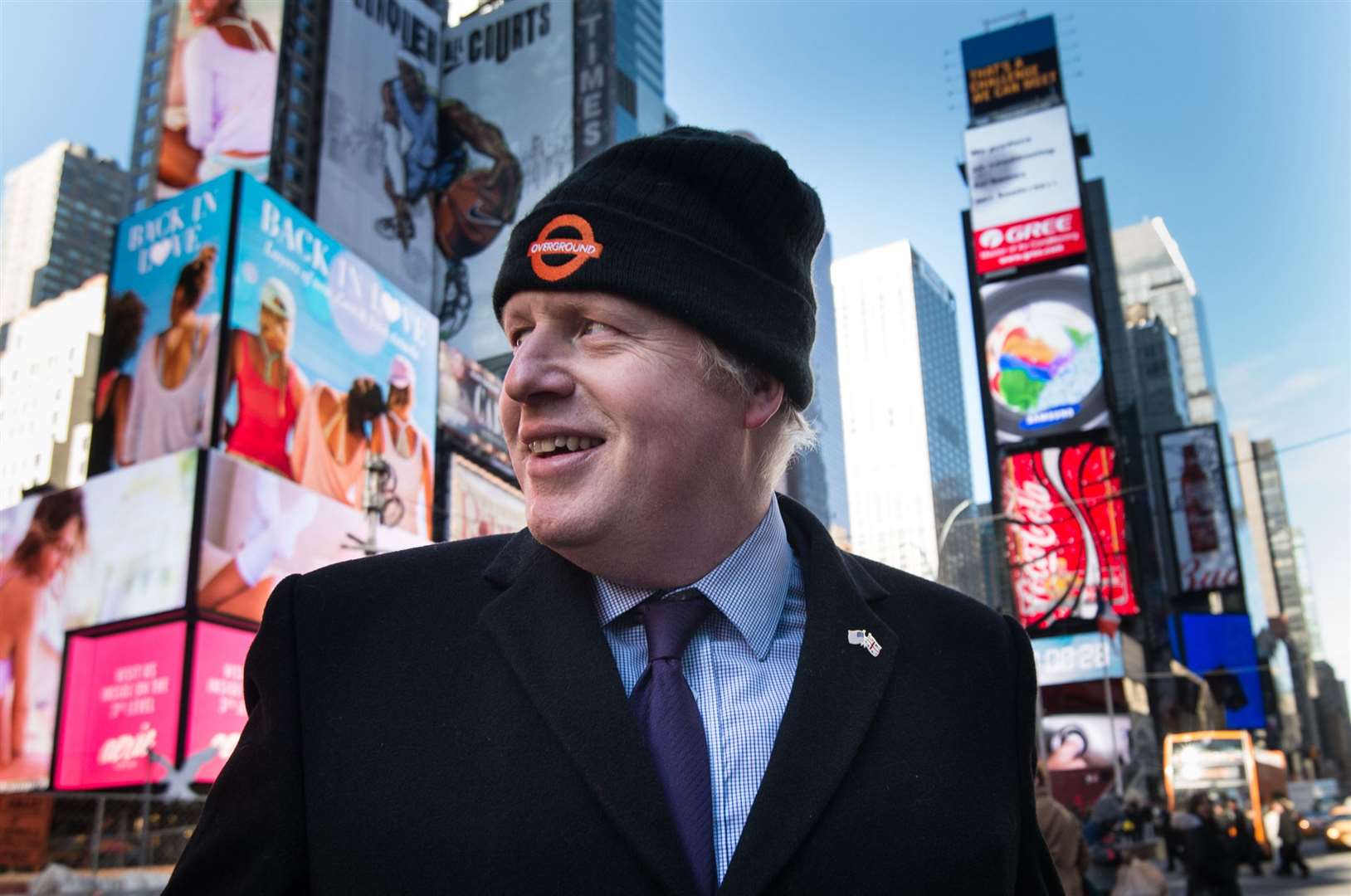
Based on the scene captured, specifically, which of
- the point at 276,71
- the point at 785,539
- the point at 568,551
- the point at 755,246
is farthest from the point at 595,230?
the point at 276,71

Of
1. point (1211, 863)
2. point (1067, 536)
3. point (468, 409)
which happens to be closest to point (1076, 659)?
point (1067, 536)

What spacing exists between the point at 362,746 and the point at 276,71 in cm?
4133

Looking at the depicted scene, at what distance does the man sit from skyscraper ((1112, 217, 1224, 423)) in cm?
12157

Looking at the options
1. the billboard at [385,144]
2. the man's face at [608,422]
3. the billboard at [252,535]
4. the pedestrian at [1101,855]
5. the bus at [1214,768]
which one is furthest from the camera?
the billboard at [385,144]

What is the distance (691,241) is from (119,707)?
25254 mm

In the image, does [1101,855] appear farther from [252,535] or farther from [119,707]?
[119,707]

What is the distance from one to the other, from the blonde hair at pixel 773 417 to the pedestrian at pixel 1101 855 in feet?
27.9

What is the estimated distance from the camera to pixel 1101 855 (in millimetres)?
10812

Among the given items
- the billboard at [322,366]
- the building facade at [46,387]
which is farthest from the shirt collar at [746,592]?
the building facade at [46,387]

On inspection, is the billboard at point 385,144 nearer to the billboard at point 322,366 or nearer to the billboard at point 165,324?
the billboard at point 322,366

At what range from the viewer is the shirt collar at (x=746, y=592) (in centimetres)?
189

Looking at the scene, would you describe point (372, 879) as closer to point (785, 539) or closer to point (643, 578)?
point (643, 578)

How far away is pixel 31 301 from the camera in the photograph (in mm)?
121625

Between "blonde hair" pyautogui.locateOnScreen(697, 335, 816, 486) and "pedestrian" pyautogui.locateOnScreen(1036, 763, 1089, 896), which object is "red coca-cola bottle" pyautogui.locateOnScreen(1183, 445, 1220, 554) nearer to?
"pedestrian" pyautogui.locateOnScreen(1036, 763, 1089, 896)
